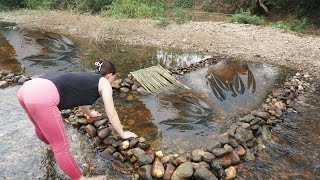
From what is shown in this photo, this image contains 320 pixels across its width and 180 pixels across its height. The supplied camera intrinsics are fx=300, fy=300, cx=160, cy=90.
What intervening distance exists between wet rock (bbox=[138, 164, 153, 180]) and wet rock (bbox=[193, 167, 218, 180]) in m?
0.49

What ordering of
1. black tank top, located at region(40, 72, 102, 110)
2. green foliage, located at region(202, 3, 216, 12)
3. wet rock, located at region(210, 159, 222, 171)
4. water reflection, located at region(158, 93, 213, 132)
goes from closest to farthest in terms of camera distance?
black tank top, located at region(40, 72, 102, 110) < wet rock, located at region(210, 159, 222, 171) < water reflection, located at region(158, 93, 213, 132) < green foliage, located at region(202, 3, 216, 12)

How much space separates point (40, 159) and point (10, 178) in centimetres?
39

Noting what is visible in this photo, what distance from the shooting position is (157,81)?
5.49 metres

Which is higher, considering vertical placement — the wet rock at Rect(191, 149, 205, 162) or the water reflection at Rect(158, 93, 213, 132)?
the wet rock at Rect(191, 149, 205, 162)

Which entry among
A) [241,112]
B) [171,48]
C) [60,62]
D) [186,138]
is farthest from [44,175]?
[171,48]

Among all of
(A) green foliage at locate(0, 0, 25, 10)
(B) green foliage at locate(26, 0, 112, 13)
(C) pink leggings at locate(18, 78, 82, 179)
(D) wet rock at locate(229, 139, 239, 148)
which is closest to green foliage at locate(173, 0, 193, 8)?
(B) green foliage at locate(26, 0, 112, 13)

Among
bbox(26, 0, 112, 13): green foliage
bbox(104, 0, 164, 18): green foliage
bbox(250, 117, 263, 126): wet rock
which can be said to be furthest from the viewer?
bbox(26, 0, 112, 13): green foliage

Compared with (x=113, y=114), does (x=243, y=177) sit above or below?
below

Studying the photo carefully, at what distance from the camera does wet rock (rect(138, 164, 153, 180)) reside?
10.7 feet

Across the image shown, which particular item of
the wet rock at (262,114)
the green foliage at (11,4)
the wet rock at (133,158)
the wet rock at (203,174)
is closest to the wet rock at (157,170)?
the wet rock at (133,158)

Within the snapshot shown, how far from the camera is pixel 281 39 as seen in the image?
328 inches

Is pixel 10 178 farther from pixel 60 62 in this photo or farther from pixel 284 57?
pixel 284 57

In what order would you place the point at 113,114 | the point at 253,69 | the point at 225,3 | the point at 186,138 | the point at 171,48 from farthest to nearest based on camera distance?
1. the point at 225,3
2. the point at 171,48
3. the point at 253,69
4. the point at 186,138
5. the point at 113,114

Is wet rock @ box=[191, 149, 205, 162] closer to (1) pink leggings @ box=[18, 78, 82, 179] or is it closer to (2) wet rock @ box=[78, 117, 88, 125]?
(1) pink leggings @ box=[18, 78, 82, 179]
